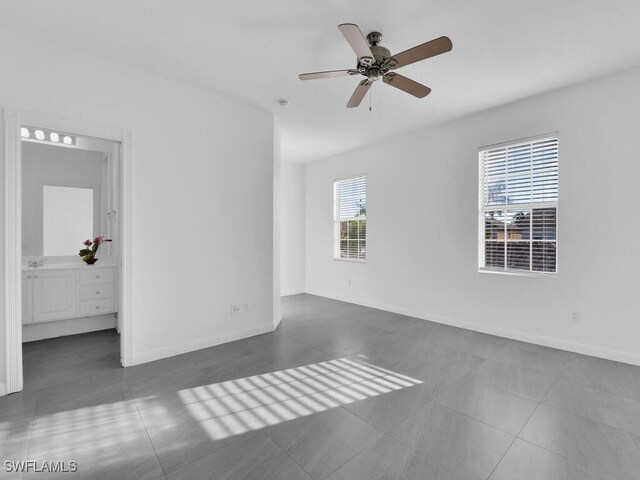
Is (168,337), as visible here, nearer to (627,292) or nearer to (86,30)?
(86,30)

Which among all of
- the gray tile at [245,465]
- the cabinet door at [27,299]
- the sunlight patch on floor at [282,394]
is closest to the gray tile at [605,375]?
the sunlight patch on floor at [282,394]

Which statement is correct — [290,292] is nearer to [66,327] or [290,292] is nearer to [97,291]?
[97,291]

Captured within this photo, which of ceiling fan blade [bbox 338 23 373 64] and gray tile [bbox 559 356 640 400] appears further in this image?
gray tile [bbox 559 356 640 400]

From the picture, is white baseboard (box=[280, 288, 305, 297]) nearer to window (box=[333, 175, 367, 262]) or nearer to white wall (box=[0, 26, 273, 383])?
window (box=[333, 175, 367, 262])

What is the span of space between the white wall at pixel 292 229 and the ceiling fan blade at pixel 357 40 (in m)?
4.56

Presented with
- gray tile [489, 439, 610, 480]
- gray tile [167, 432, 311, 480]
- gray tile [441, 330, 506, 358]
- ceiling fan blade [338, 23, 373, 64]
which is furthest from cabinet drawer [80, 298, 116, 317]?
gray tile [489, 439, 610, 480]

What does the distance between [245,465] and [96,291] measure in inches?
129

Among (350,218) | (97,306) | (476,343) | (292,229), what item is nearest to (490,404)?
(476,343)

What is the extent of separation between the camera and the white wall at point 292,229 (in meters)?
6.71

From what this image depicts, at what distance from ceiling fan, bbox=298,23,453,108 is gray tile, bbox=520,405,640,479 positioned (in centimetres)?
253

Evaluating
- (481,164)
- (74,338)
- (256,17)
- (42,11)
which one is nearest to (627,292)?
(481,164)

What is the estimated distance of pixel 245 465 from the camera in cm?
169

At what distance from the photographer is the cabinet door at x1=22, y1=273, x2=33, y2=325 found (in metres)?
3.39

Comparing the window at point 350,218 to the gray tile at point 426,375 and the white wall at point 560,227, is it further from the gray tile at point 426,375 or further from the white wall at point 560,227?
the gray tile at point 426,375
